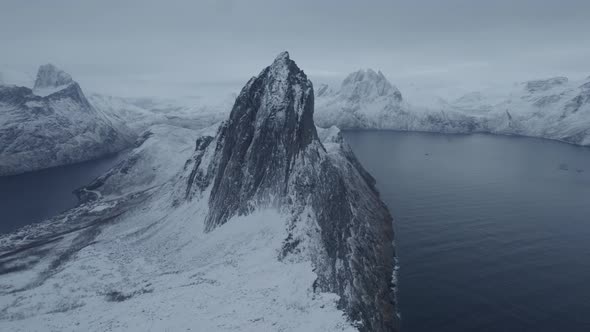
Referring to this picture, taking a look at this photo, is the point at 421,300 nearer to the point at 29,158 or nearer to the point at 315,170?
the point at 315,170

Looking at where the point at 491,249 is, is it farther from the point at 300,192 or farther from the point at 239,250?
the point at 239,250

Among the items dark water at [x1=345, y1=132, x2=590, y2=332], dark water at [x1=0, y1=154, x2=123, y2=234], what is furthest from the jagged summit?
dark water at [x1=0, y1=154, x2=123, y2=234]

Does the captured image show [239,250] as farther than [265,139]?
No

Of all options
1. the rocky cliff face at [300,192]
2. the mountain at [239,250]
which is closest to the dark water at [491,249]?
the rocky cliff face at [300,192]

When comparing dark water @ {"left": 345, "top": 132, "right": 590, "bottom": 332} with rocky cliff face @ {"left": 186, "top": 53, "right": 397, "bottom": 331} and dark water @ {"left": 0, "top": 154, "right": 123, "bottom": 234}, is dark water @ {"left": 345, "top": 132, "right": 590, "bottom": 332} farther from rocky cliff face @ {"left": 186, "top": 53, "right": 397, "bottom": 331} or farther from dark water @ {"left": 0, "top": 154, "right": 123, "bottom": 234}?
dark water @ {"left": 0, "top": 154, "right": 123, "bottom": 234}

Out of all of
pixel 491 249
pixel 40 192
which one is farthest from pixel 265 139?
pixel 40 192

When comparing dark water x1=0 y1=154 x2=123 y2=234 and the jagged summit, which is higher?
the jagged summit

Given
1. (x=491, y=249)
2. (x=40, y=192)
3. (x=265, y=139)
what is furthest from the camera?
(x=40, y=192)
